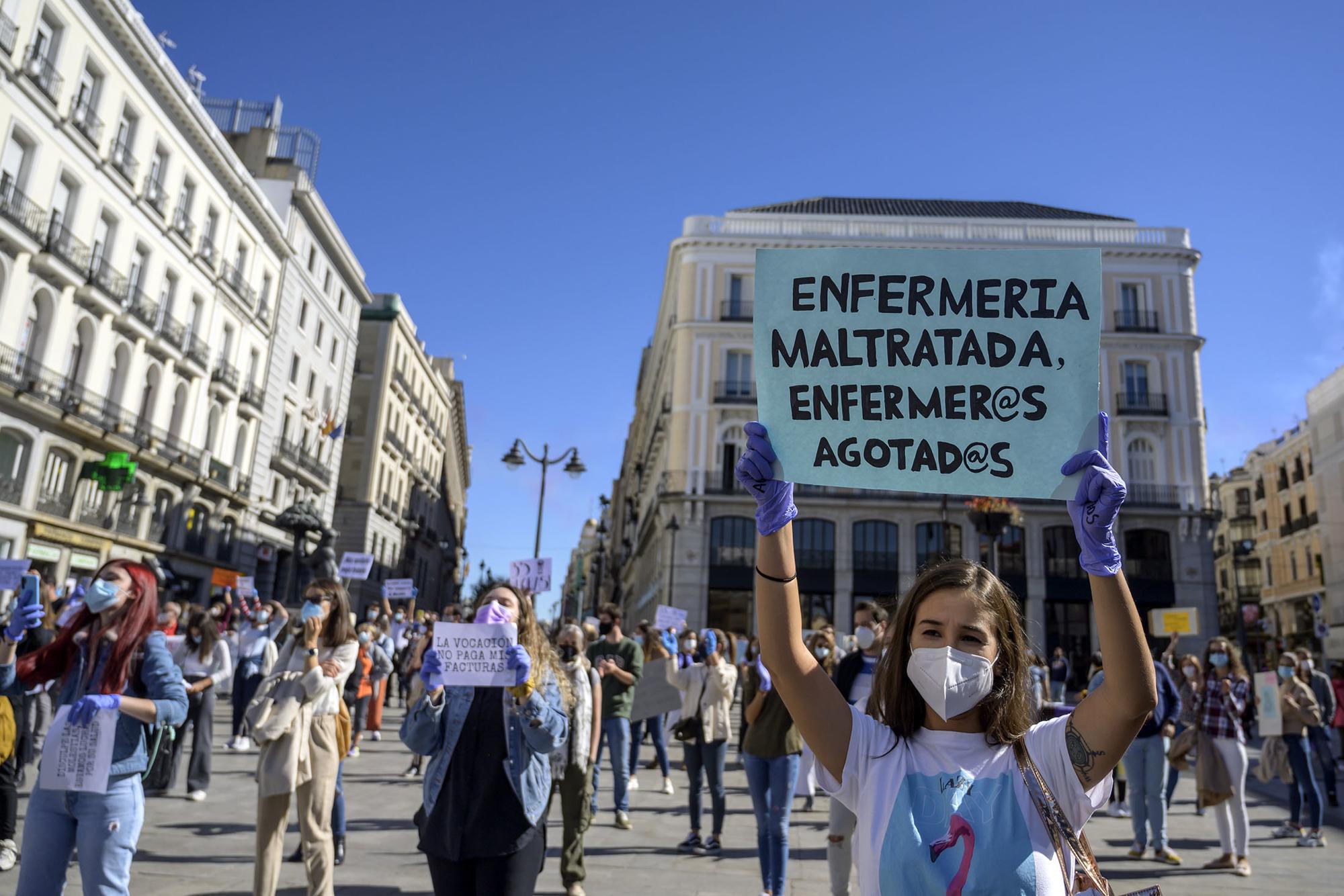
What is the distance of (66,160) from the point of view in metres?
23.6

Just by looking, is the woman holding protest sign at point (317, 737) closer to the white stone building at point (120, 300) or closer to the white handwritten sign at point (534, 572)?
the white handwritten sign at point (534, 572)

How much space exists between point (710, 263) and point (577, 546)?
467 ft

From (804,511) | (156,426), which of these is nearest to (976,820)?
(156,426)

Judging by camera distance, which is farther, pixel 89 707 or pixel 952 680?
pixel 89 707

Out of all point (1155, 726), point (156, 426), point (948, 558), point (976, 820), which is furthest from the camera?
point (156, 426)

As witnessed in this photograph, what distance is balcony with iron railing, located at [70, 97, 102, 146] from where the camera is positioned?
930 inches

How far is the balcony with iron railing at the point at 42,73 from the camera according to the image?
21.6 meters

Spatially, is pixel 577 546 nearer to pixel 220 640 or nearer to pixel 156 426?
pixel 156 426

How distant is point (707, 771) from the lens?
7953mm

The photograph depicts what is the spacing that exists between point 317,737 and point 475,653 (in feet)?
7.20

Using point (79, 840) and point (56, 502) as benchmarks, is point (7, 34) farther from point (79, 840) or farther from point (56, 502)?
point (79, 840)

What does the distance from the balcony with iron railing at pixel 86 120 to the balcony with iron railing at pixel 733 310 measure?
22980 mm

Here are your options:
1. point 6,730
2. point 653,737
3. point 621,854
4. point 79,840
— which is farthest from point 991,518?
point 79,840

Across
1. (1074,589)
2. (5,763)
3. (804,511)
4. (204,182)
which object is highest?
(204,182)
